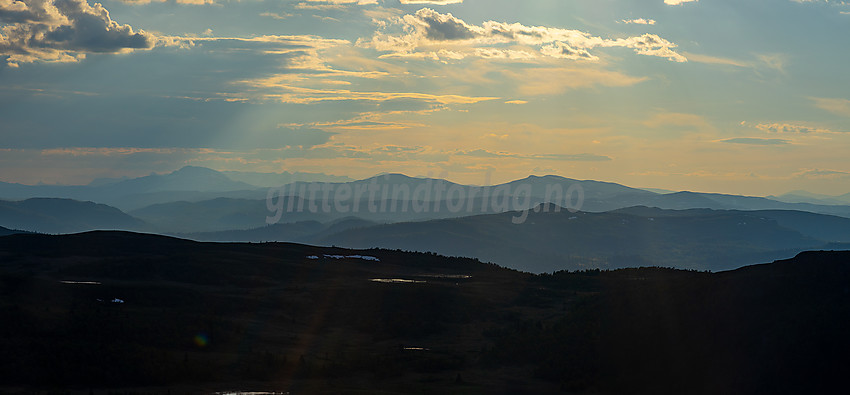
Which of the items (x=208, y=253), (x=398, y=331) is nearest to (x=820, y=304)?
(x=398, y=331)

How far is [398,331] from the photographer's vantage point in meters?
59.1

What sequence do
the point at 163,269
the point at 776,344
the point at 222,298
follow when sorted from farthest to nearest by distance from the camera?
1. the point at 163,269
2. the point at 222,298
3. the point at 776,344

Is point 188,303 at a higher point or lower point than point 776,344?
lower

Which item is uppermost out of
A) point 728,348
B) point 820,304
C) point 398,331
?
point 820,304

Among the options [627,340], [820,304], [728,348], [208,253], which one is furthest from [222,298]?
[820,304]

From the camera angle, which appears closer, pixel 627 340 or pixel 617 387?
pixel 617 387

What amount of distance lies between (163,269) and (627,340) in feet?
193

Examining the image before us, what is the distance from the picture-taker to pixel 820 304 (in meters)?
39.6

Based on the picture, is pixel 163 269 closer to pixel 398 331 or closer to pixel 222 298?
pixel 222 298

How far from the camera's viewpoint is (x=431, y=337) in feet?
191

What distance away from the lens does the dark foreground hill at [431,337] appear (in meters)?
37.1

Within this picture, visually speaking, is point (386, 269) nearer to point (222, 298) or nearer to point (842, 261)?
point (222, 298)

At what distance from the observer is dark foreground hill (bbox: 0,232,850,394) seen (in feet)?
Answer: 122

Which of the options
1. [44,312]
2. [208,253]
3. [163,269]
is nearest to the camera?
[44,312]
